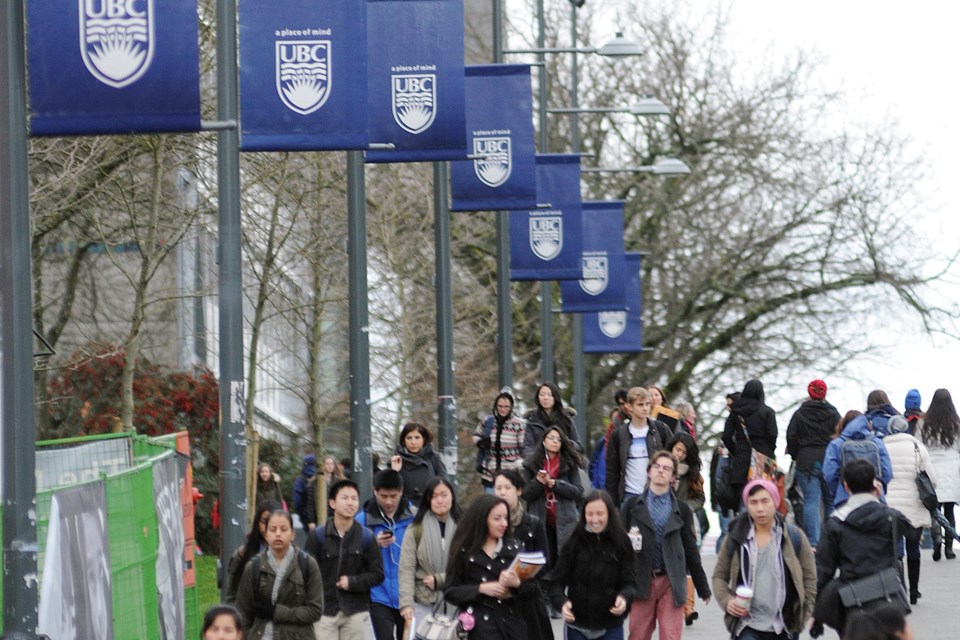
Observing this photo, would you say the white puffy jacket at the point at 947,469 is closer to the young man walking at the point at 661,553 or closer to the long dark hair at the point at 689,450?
the long dark hair at the point at 689,450

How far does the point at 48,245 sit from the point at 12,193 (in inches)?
722

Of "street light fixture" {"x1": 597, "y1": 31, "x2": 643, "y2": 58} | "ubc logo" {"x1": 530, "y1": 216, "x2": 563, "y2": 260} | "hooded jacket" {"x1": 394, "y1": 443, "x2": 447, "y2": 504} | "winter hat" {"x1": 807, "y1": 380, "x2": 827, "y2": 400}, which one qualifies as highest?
"street light fixture" {"x1": 597, "y1": 31, "x2": 643, "y2": 58}

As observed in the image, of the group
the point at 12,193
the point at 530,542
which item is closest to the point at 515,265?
the point at 530,542

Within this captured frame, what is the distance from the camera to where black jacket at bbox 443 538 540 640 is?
468 inches

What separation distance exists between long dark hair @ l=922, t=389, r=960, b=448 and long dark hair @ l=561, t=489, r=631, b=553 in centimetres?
930

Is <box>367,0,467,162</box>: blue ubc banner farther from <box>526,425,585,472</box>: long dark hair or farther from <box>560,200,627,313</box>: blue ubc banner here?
<box>560,200,627,313</box>: blue ubc banner

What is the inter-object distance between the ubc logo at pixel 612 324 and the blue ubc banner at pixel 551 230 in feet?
25.9

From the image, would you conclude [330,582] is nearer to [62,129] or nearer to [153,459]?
[153,459]

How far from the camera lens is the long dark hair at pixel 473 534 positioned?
11.9 metres

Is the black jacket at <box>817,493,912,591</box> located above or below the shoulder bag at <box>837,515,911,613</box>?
above

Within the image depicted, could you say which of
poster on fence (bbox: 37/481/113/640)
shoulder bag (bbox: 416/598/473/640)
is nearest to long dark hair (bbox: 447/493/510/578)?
shoulder bag (bbox: 416/598/473/640)

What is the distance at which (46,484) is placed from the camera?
14.4 meters

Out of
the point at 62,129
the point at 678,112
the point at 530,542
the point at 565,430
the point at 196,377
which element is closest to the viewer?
the point at 62,129

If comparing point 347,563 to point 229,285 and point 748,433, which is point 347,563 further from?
point 748,433
